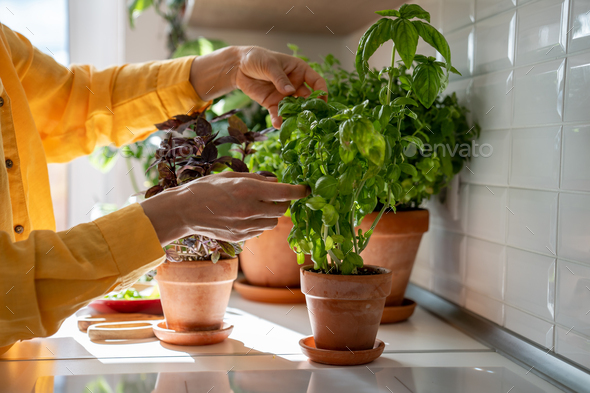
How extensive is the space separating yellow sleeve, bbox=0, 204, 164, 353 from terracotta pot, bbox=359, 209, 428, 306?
531mm

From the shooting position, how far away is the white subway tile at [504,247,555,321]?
797 millimetres

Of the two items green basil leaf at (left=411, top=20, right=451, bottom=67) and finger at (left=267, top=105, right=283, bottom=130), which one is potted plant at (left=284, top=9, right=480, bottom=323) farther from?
green basil leaf at (left=411, top=20, right=451, bottom=67)

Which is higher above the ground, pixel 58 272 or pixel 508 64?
pixel 508 64

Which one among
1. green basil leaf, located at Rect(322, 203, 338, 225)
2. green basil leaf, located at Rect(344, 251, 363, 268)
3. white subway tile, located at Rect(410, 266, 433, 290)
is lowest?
white subway tile, located at Rect(410, 266, 433, 290)

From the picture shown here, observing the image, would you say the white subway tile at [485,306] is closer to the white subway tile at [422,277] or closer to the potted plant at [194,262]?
the white subway tile at [422,277]

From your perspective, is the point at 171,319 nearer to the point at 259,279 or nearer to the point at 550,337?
the point at 259,279

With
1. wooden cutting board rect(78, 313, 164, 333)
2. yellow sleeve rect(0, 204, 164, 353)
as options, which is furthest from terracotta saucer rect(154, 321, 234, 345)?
yellow sleeve rect(0, 204, 164, 353)

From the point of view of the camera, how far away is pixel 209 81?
1128 mm

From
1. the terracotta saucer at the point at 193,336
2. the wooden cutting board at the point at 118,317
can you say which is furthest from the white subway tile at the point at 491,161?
the wooden cutting board at the point at 118,317

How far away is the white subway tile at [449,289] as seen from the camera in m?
1.09

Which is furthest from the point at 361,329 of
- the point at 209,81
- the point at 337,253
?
the point at 209,81

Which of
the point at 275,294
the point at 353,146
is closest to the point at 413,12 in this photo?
the point at 353,146

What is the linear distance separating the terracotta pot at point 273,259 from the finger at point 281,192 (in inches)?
18.9

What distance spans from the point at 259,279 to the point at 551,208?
2.38 feet
